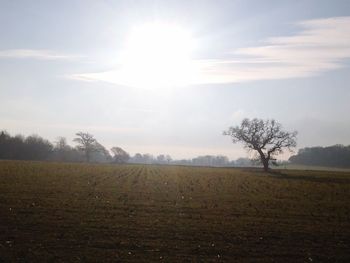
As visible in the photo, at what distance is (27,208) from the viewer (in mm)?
20766

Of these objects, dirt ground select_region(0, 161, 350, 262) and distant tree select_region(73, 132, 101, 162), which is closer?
dirt ground select_region(0, 161, 350, 262)

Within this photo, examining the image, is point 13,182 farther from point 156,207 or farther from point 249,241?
point 249,241

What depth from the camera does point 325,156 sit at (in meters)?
164

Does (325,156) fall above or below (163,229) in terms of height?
above

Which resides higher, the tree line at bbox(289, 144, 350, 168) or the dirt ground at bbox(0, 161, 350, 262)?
the tree line at bbox(289, 144, 350, 168)

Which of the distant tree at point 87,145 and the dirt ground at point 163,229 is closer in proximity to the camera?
the dirt ground at point 163,229

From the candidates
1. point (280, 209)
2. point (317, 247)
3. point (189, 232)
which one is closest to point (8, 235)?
point (189, 232)

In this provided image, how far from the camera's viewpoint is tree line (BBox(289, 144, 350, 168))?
154m

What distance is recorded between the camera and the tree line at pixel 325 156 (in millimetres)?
153875

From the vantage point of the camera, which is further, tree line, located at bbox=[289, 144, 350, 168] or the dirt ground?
tree line, located at bbox=[289, 144, 350, 168]

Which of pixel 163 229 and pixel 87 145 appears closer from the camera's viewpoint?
pixel 163 229

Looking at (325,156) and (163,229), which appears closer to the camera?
(163,229)

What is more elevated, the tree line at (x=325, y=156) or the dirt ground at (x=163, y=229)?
the tree line at (x=325, y=156)

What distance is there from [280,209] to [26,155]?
120404mm
